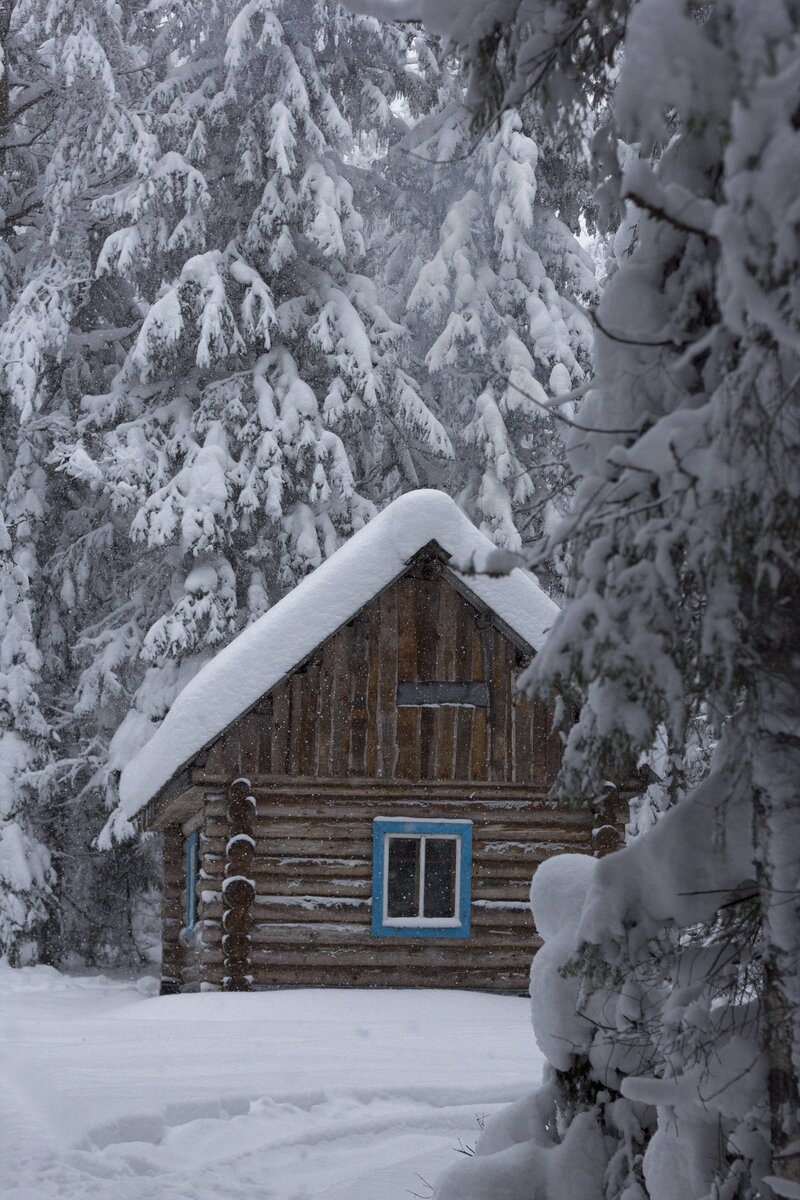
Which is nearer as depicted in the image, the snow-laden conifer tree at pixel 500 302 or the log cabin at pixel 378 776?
the log cabin at pixel 378 776

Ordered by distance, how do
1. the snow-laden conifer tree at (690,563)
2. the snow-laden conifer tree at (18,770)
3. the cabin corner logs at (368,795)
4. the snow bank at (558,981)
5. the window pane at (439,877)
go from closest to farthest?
the snow-laden conifer tree at (690,563) < the snow bank at (558,981) < the cabin corner logs at (368,795) < the window pane at (439,877) < the snow-laden conifer tree at (18,770)

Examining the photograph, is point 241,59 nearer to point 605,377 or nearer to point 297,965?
point 297,965

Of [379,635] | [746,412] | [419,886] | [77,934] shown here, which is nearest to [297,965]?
[419,886]

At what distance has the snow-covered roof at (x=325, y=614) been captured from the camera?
13523mm

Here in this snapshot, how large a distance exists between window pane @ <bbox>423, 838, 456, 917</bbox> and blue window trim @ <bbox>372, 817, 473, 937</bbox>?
472 mm

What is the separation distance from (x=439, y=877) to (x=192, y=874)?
3263 millimetres

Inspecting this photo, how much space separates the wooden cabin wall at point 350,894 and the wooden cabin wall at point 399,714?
1.00 ft

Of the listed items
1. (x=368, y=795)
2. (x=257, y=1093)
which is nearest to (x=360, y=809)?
(x=368, y=795)

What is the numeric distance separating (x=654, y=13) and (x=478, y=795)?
1210cm

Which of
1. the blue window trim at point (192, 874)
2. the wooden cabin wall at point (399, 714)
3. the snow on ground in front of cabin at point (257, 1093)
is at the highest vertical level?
the wooden cabin wall at point (399, 714)

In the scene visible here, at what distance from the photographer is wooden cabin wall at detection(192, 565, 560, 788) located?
14148 millimetres

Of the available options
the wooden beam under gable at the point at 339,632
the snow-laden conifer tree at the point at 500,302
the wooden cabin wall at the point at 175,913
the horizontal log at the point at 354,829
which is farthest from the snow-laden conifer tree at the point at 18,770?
the snow-laden conifer tree at the point at 500,302

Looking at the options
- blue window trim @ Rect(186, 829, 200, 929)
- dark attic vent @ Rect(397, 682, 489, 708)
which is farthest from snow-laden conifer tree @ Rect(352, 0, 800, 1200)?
blue window trim @ Rect(186, 829, 200, 929)

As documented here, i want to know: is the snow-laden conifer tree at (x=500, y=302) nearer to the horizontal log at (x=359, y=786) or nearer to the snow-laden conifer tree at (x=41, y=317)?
A: the snow-laden conifer tree at (x=41, y=317)
